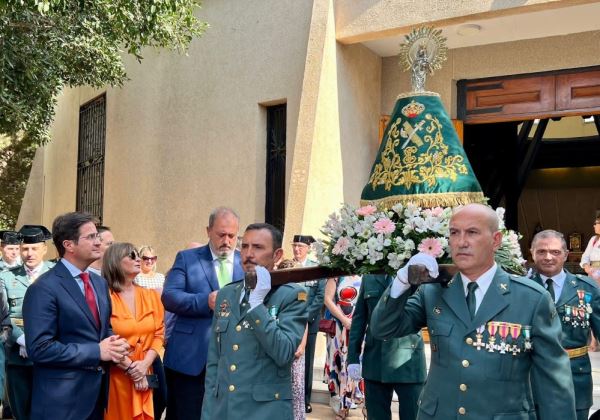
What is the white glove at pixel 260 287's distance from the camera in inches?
139

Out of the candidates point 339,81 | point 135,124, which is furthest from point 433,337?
point 135,124

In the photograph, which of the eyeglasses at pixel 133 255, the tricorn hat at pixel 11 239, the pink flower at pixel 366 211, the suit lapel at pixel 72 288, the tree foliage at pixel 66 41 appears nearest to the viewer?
the pink flower at pixel 366 211

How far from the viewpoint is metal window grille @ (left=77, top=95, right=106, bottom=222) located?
52.9 ft

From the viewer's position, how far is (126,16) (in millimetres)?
9008

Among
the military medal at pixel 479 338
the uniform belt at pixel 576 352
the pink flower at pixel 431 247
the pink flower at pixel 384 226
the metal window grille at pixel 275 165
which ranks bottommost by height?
the uniform belt at pixel 576 352

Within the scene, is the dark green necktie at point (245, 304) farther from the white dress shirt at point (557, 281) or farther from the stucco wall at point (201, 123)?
the stucco wall at point (201, 123)

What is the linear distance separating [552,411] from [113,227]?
1315 cm

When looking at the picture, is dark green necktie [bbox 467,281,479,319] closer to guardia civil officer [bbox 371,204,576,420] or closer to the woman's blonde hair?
guardia civil officer [bbox 371,204,576,420]

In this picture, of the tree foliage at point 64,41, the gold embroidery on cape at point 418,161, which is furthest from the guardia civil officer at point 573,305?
the tree foliage at point 64,41

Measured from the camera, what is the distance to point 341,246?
3.87 m

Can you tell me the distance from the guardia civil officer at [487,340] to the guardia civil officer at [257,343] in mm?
631

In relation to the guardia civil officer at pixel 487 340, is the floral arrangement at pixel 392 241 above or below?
above

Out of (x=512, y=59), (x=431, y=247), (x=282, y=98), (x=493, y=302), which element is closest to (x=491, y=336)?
(x=493, y=302)

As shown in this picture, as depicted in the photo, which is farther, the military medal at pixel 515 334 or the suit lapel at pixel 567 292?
the suit lapel at pixel 567 292
